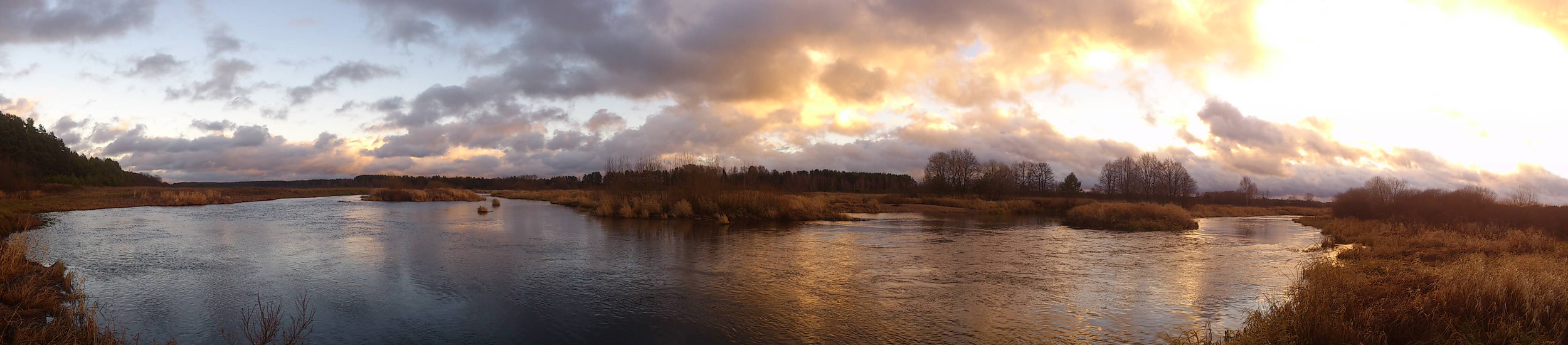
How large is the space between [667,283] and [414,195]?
49.5m

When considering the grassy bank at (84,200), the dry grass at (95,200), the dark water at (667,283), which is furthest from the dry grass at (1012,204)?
the dry grass at (95,200)

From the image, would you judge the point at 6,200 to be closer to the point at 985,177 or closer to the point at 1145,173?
the point at 985,177

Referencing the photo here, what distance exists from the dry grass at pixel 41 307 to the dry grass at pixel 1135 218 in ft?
88.2

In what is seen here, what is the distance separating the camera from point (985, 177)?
2349 inches

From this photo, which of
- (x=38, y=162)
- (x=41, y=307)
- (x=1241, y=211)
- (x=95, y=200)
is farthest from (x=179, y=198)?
(x=1241, y=211)

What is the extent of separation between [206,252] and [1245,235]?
31.2 metres

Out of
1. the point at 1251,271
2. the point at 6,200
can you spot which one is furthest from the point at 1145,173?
the point at 6,200

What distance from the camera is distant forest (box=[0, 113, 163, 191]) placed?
3388 centimetres

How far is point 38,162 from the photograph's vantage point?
4725cm

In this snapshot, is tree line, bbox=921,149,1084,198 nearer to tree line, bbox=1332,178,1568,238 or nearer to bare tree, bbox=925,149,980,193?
bare tree, bbox=925,149,980,193

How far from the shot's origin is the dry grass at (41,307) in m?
5.05

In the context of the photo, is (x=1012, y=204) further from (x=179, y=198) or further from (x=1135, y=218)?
(x=179, y=198)

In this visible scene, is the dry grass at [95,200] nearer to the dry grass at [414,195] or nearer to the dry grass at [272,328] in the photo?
the dry grass at [414,195]

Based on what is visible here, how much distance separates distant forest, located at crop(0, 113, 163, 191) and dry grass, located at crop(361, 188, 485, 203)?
17.9 metres
